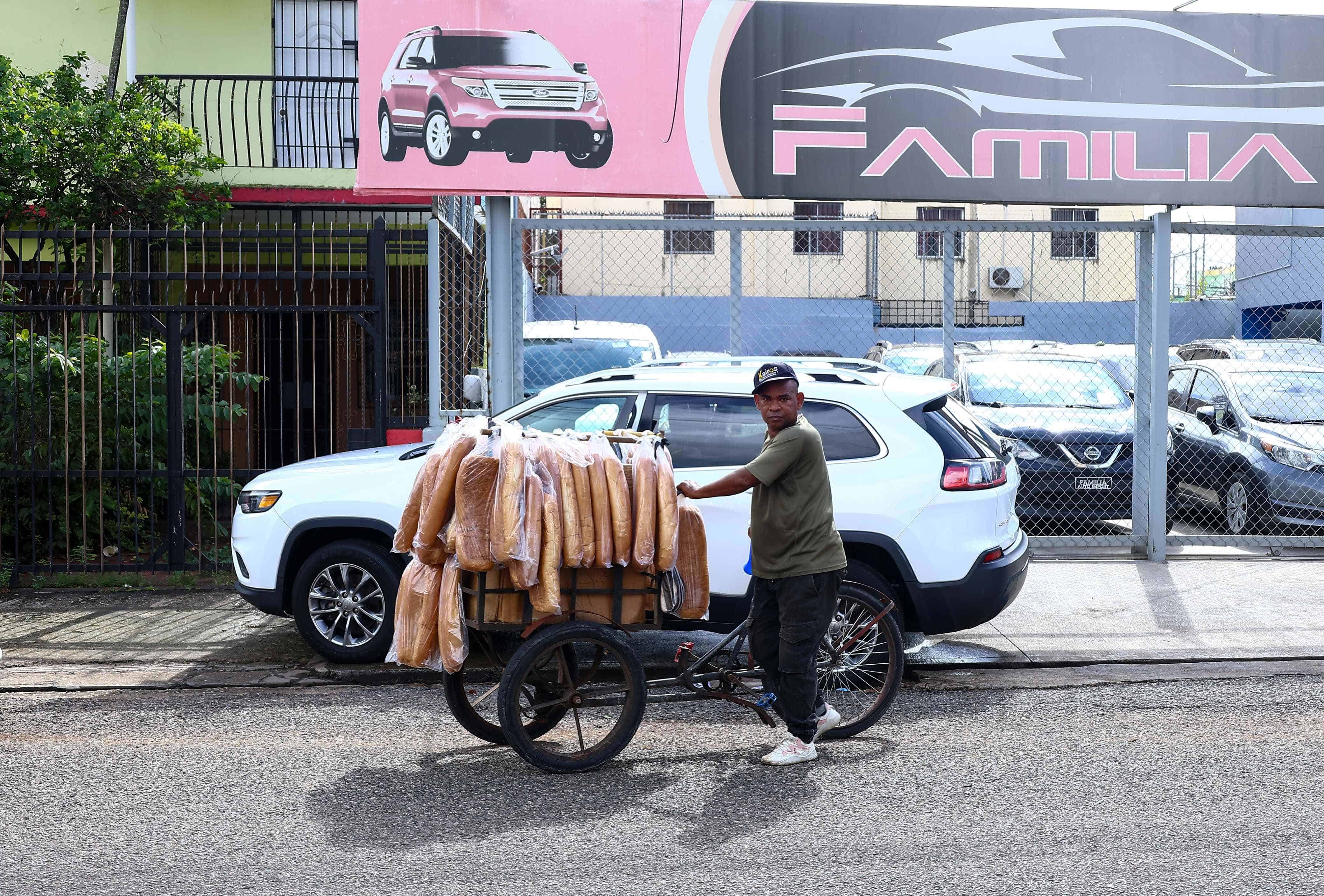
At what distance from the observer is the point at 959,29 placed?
1009cm

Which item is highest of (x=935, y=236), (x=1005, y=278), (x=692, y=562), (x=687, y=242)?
(x=935, y=236)

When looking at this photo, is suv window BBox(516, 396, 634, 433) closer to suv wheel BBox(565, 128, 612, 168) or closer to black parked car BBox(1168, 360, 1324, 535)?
suv wheel BBox(565, 128, 612, 168)

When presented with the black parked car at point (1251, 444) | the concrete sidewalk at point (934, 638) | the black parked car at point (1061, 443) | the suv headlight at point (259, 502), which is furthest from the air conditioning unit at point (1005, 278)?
the suv headlight at point (259, 502)

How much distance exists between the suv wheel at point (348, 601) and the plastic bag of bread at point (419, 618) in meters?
1.94

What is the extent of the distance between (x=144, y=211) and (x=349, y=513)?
748cm

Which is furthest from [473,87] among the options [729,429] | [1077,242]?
[1077,242]

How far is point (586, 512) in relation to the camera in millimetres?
5266

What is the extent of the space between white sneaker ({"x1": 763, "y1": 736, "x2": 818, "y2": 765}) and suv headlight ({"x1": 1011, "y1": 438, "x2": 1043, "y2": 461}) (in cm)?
630

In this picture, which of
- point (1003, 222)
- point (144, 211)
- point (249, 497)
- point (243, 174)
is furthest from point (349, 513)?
point (243, 174)

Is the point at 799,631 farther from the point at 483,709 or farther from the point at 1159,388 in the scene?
the point at 1159,388

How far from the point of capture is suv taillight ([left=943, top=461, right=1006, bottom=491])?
6754 millimetres

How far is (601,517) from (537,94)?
17.8 feet

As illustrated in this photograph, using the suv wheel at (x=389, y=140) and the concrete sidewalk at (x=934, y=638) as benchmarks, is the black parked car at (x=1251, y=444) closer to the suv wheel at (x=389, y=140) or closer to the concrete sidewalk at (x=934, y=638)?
the concrete sidewalk at (x=934, y=638)

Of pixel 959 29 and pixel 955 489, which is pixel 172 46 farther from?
pixel 955 489
